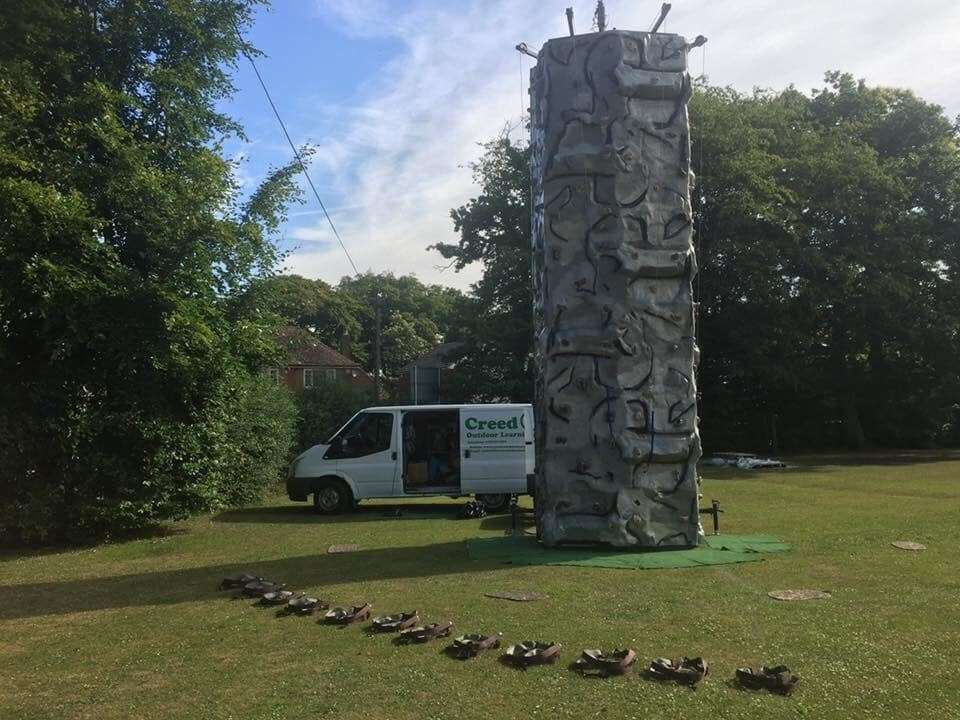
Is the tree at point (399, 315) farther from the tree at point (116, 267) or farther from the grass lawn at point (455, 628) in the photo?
the grass lawn at point (455, 628)

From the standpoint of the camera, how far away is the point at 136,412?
12.0 m

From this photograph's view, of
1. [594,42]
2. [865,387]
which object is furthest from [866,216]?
[594,42]

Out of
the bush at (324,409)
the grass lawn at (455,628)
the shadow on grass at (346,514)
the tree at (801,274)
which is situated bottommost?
the grass lawn at (455,628)

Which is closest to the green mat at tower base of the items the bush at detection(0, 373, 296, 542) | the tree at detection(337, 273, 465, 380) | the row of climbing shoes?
the row of climbing shoes

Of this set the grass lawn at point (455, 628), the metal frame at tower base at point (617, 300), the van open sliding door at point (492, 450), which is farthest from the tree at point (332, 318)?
the grass lawn at point (455, 628)

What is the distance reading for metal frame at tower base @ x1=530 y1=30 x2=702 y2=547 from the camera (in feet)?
33.6

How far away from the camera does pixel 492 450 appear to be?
1523cm

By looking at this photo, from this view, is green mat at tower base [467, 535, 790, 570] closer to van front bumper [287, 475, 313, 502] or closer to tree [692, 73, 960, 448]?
van front bumper [287, 475, 313, 502]

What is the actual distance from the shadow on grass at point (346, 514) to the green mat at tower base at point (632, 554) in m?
4.10

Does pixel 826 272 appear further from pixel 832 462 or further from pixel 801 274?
pixel 832 462

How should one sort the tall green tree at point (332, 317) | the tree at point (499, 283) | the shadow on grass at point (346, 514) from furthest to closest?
the tall green tree at point (332, 317)
the tree at point (499, 283)
the shadow on grass at point (346, 514)

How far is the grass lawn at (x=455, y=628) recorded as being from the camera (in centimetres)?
489

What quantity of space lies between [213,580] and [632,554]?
494cm

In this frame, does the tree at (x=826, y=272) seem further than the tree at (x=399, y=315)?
No
